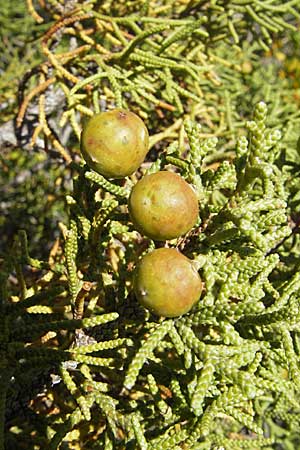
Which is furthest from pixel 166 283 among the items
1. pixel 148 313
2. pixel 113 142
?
pixel 148 313

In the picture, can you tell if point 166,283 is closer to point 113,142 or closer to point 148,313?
point 113,142

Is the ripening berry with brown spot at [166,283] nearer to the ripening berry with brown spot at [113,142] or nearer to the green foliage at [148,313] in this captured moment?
the green foliage at [148,313]

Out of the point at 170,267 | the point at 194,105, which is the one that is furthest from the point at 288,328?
the point at 194,105

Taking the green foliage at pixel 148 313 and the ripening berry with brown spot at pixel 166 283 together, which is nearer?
the ripening berry with brown spot at pixel 166 283

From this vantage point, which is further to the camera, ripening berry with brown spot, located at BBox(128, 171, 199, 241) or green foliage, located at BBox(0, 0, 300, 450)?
green foliage, located at BBox(0, 0, 300, 450)

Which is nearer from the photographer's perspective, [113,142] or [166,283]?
[166,283]

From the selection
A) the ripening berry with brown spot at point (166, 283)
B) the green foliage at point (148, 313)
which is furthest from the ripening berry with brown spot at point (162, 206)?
the green foliage at point (148, 313)

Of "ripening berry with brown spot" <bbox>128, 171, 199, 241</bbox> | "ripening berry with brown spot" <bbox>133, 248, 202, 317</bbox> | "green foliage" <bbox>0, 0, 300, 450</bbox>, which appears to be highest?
"ripening berry with brown spot" <bbox>128, 171, 199, 241</bbox>

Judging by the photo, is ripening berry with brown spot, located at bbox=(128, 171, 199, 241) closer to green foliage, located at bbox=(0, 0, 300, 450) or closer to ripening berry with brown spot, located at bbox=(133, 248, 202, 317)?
ripening berry with brown spot, located at bbox=(133, 248, 202, 317)

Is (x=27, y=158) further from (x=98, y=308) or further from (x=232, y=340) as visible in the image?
(x=232, y=340)

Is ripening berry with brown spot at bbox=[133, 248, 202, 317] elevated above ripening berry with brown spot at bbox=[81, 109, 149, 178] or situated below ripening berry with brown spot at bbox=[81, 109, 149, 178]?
below

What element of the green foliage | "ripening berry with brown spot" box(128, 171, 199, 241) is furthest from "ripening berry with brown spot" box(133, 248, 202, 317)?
the green foliage
